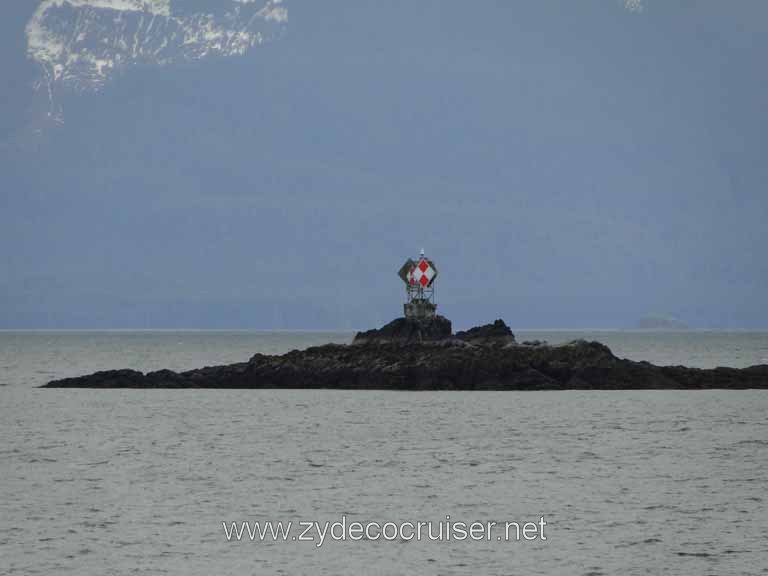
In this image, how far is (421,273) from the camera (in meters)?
81.9

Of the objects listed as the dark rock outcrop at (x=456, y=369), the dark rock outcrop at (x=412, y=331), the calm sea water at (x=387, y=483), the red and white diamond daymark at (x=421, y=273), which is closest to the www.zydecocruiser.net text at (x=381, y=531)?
the calm sea water at (x=387, y=483)

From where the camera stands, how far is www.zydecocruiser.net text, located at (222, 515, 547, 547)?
2697 cm

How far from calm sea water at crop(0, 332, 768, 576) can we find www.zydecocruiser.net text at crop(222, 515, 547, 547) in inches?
16.9

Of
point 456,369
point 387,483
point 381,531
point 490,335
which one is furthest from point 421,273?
point 381,531

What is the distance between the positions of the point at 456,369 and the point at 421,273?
790 cm

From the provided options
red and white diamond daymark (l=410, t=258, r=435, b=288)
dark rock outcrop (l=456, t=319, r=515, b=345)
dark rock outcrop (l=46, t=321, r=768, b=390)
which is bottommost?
dark rock outcrop (l=46, t=321, r=768, b=390)

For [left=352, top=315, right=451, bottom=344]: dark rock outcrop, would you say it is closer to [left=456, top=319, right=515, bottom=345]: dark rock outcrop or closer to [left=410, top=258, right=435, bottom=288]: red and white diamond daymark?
[left=456, top=319, right=515, bottom=345]: dark rock outcrop

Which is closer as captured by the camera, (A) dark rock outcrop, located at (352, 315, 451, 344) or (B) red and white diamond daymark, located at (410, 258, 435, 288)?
(A) dark rock outcrop, located at (352, 315, 451, 344)

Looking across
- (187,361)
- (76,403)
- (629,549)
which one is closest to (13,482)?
(629,549)

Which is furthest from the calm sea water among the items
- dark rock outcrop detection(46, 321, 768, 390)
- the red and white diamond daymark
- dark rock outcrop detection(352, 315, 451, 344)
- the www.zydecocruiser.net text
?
the red and white diamond daymark

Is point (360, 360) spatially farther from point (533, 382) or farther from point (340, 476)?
point (340, 476)

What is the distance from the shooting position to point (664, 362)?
440 feet

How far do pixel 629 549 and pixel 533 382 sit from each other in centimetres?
5003

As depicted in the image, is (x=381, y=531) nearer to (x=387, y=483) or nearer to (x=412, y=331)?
(x=387, y=483)
